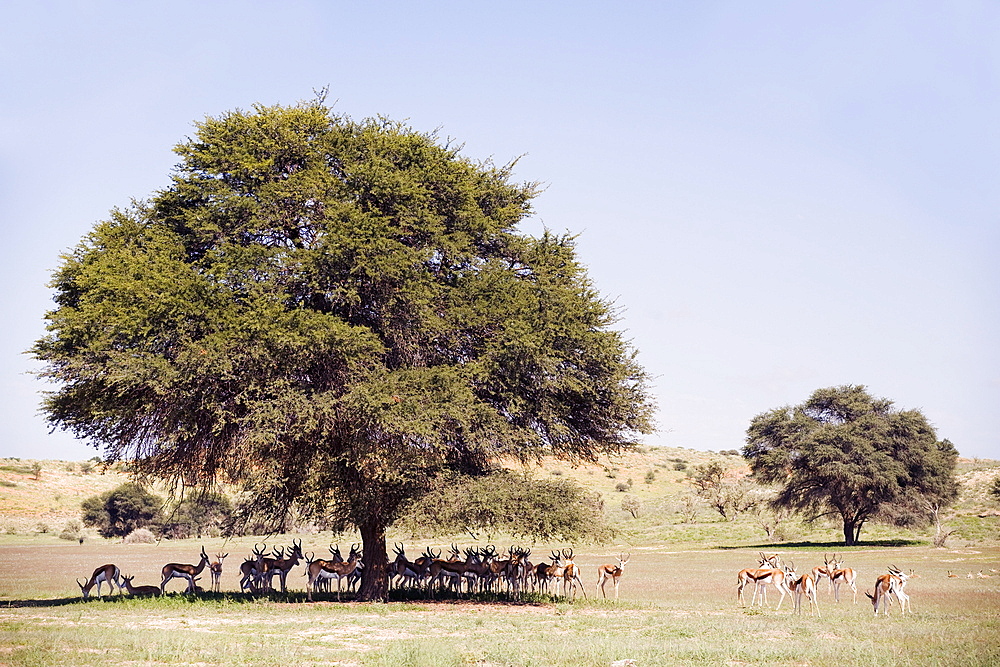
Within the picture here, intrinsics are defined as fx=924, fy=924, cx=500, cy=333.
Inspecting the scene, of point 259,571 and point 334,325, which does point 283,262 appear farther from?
point 259,571

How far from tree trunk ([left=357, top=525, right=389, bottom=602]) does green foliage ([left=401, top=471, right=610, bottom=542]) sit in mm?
3119

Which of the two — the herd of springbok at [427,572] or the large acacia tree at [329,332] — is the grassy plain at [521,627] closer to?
the herd of springbok at [427,572]

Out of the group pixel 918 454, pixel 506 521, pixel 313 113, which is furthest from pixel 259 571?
pixel 918 454

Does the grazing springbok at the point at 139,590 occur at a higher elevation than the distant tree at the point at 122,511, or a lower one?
lower

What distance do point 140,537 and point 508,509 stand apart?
57256 mm

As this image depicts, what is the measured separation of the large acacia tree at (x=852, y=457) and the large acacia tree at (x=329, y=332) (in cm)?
3598

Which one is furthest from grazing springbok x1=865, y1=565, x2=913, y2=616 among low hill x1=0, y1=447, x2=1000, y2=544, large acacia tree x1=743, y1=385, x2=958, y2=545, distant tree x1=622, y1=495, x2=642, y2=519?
distant tree x1=622, y1=495, x2=642, y2=519

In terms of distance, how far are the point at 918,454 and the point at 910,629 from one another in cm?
4559

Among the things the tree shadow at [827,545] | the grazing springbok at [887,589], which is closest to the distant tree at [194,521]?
the tree shadow at [827,545]

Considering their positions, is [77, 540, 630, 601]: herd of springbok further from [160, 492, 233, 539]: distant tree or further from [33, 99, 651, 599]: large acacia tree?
[160, 492, 233, 539]: distant tree

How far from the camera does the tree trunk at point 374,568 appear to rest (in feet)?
87.5

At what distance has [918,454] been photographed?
60750 mm

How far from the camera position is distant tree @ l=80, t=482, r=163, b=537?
80.4 metres

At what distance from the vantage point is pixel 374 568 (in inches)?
1057
